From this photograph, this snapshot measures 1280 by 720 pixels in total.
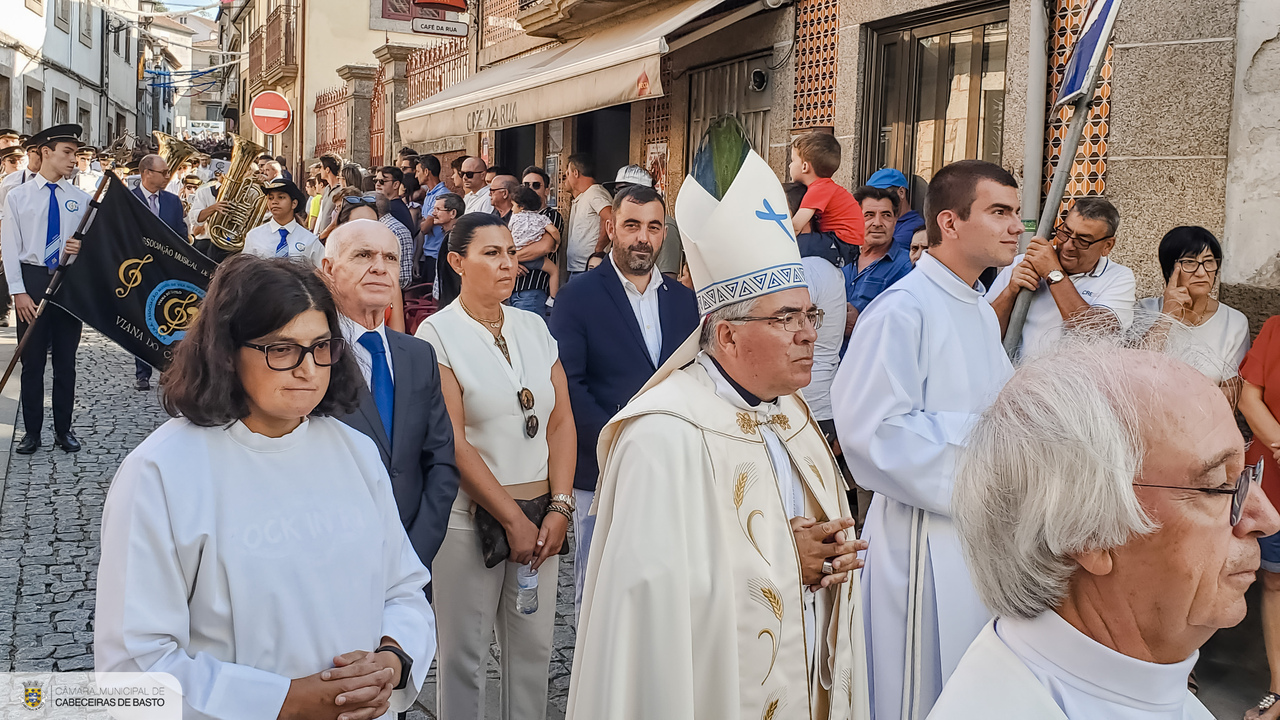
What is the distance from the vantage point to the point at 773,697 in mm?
2668

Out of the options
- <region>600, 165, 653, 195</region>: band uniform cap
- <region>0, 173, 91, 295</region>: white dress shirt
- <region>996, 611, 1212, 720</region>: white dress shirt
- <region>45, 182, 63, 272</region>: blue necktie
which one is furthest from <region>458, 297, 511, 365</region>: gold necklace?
<region>45, 182, 63, 272</region>: blue necktie

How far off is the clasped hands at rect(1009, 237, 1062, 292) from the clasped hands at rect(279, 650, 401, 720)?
3.00 meters

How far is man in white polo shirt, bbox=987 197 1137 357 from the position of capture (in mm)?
4398

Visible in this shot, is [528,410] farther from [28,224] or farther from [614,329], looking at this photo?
[28,224]

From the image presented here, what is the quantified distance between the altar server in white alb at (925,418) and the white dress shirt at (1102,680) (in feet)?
4.84

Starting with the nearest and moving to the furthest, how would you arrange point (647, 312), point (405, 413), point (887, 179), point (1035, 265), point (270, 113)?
point (405, 413)
point (1035, 265)
point (647, 312)
point (887, 179)
point (270, 113)

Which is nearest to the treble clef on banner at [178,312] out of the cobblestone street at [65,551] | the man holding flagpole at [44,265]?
the cobblestone street at [65,551]

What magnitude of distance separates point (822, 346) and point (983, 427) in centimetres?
414

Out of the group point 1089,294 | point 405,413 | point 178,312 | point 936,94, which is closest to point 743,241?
point 405,413

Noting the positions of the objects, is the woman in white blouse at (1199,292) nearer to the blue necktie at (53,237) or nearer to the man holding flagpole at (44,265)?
the man holding flagpole at (44,265)

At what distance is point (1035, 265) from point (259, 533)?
3188 millimetres

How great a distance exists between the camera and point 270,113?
20.6 m

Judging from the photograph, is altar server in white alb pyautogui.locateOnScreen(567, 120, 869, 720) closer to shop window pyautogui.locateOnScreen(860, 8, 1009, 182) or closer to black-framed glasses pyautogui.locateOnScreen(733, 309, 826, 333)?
black-framed glasses pyautogui.locateOnScreen(733, 309, 826, 333)

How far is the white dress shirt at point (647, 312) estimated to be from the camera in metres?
4.60
